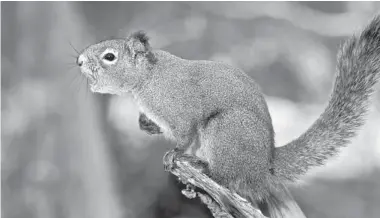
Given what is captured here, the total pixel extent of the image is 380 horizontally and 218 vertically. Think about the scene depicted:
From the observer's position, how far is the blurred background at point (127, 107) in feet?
8.62

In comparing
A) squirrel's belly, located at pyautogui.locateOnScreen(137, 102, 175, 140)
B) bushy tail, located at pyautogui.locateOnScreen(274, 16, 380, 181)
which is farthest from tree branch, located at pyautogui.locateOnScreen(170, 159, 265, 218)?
bushy tail, located at pyautogui.locateOnScreen(274, 16, 380, 181)

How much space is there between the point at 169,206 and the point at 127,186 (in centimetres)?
26

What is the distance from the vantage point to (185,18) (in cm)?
283

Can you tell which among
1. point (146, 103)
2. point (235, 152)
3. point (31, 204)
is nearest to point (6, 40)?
point (31, 204)

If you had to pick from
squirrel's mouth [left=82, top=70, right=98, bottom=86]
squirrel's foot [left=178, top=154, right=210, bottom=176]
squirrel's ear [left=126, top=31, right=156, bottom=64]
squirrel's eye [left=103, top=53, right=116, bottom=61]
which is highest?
squirrel's ear [left=126, top=31, right=156, bottom=64]

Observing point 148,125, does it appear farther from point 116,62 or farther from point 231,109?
point 231,109

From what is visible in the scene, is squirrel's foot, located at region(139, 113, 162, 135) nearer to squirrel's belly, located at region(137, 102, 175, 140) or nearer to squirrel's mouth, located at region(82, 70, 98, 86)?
squirrel's belly, located at region(137, 102, 175, 140)

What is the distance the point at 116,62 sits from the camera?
6.53ft

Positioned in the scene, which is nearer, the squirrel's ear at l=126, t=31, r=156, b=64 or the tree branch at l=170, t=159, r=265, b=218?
the tree branch at l=170, t=159, r=265, b=218

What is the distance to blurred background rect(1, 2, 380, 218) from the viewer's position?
2.63 m

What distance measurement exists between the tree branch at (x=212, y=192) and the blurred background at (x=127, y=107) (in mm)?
721

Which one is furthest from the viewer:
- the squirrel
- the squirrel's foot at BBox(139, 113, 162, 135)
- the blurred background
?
the blurred background

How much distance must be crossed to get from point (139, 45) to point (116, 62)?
12 centimetres

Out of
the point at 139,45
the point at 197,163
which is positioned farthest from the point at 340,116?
the point at 139,45
